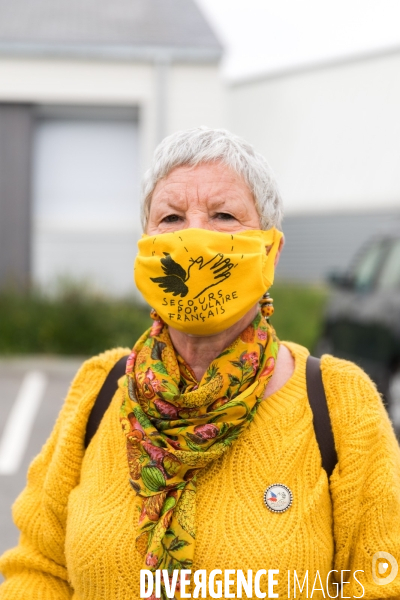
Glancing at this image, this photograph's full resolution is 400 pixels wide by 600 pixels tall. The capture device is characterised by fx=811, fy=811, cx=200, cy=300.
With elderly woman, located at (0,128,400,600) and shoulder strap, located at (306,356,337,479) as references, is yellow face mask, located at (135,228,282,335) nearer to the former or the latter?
elderly woman, located at (0,128,400,600)

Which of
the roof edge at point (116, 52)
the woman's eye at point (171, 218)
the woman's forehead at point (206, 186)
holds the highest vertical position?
the roof edge at point (116, 52)

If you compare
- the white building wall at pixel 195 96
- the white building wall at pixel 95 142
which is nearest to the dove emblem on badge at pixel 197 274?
the white building wall at pixel 95 142

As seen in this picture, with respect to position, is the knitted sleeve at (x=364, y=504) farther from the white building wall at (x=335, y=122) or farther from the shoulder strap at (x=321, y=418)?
the white building wall at (x=335, y=122)

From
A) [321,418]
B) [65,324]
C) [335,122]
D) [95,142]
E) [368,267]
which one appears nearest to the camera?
[321,418]

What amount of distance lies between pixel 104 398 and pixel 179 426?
322 mm

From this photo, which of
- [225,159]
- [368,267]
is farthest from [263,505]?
[368,267]

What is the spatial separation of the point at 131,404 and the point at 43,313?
10.1 meters

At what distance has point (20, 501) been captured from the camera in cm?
236

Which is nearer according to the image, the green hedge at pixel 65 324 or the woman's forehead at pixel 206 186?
the woman's forehead at pixel 206 186

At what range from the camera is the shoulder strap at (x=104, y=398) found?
2.29 m

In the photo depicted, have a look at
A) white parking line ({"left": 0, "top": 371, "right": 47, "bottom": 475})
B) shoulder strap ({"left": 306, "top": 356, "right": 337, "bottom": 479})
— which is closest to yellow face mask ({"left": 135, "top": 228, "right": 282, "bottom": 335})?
shoulder strap ({"left": 306, "top": 356, "right": 337, "bottom": 479})

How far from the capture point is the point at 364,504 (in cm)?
203

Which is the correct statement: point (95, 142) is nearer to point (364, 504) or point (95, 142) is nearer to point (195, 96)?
point (195, 96)

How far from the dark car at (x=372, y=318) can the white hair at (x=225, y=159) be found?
4.29 meters
